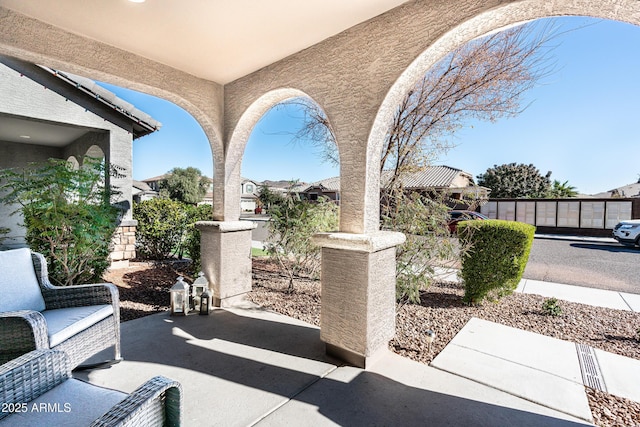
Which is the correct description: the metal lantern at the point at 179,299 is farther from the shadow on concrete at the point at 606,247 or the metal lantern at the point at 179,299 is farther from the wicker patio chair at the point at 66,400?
the shadow on concrete at the point at 606,247

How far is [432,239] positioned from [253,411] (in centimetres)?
287

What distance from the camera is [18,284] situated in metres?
2.53

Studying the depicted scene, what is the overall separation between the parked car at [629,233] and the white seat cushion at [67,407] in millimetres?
16237

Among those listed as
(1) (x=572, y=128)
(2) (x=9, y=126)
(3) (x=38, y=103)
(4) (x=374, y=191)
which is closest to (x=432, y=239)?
(4) (x=374, y=191)

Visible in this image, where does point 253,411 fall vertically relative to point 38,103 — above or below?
below

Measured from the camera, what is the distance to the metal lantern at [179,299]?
4012 millimetres

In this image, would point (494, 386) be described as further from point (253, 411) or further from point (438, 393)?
point (253, 411)

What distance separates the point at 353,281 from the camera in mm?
2719

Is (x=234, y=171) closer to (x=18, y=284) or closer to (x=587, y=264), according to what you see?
(x=18, y=284)

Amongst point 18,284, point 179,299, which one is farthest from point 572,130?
point 18,284

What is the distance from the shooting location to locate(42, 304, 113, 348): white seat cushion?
7.32 ft

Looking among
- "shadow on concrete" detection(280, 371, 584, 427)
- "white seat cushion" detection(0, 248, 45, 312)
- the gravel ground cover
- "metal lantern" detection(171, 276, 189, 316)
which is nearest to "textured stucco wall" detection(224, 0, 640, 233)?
"shadow on concrete" detection(280, 371, 584, 427)

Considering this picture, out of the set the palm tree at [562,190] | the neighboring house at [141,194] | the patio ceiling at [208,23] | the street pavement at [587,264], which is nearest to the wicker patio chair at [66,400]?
the patio ceiling at [208,23]

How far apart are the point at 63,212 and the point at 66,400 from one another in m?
3.42
